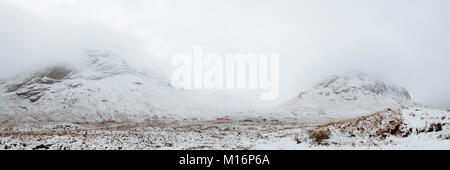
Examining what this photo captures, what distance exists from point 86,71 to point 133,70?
119 ft

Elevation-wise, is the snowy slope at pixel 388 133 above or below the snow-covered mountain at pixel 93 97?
above

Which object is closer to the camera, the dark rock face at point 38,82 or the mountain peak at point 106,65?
the dark rock face at point 38,82

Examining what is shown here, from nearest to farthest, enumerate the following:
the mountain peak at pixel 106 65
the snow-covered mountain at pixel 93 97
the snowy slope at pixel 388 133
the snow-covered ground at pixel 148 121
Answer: the snowy slope at pixel 388 133
the snow-covered ground at pixel 148 121
the snow-covered mountain at pixel 93 97
the mountain peak at pixel 106 65

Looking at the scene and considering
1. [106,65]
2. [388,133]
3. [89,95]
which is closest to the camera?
[388,133]

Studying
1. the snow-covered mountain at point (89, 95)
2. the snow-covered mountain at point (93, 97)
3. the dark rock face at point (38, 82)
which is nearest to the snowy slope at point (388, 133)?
the snow-covered mountain at point (93, 97)

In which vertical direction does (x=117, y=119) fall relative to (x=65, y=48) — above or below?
below

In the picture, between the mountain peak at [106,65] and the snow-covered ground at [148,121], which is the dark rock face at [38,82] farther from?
the mountain peak at [106,65]

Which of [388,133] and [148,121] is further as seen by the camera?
[148,121]

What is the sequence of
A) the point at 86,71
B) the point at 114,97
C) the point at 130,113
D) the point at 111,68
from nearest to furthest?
the point at 130,113 → the point at 114,97 → the point at 86,71 → the point at 111,68

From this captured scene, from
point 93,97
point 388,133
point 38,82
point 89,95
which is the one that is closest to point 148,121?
point 93,97

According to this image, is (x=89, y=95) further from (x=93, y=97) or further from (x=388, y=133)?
(x=388, y=133)
